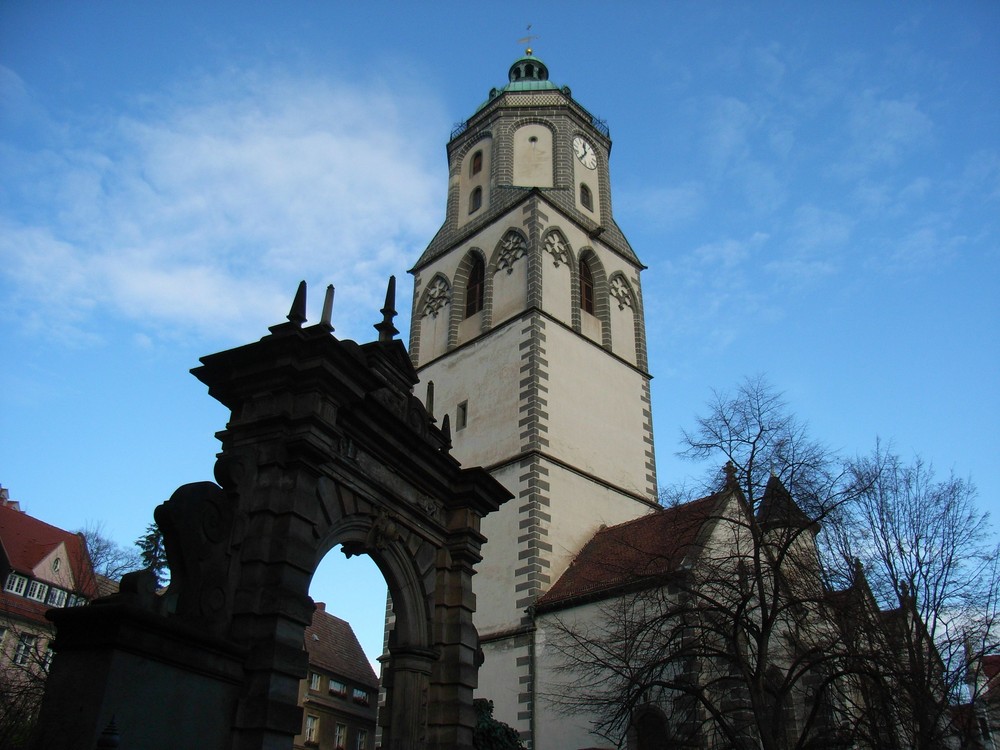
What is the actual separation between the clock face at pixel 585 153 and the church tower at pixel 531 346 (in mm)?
63

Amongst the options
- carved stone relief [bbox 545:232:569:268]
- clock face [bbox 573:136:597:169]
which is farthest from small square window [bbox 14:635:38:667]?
clock face [bbox 573:136:597:169]

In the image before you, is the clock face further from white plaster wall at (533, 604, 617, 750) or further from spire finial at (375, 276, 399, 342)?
spire finial at (375, 276, 399, 342)

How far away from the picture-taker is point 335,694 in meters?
38.5

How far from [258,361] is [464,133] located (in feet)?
93.0

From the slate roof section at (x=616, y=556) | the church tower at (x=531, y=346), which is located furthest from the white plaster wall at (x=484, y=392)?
the slate roof section at (x=616, y=556)

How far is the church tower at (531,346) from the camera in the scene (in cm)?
2269

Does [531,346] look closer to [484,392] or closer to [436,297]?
[484,392]

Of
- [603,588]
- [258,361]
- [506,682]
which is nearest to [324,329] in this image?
[258,361]

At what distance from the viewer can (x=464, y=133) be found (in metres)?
35.8

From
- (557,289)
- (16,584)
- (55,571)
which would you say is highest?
(557,289)

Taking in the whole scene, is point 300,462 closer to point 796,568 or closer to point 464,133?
point 796,568

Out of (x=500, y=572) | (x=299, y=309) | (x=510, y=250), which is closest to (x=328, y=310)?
(x=299, y=309)

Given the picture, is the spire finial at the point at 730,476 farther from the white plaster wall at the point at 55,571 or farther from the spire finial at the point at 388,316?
the white plaster wall at the point at 55,571

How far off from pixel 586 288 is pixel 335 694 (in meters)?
21.9
